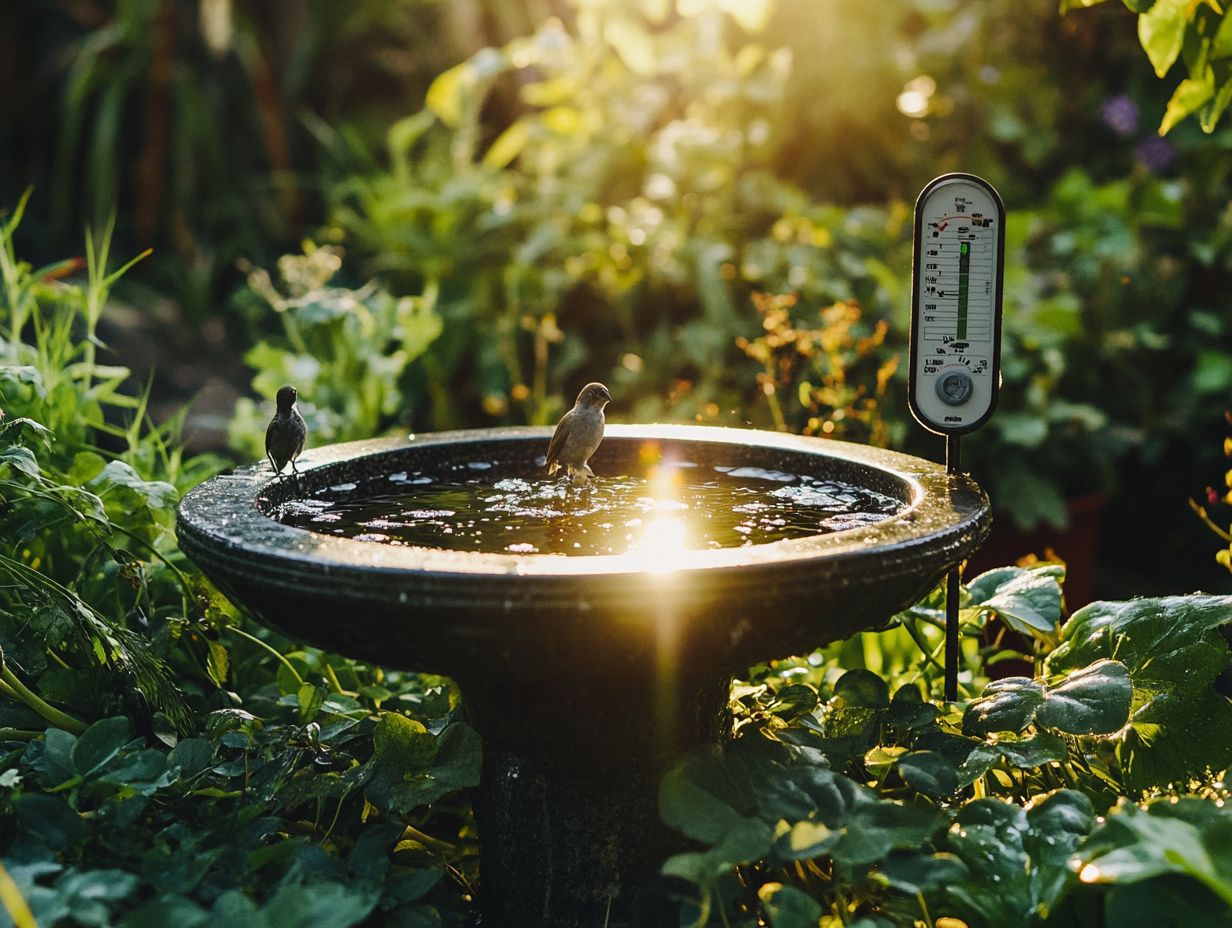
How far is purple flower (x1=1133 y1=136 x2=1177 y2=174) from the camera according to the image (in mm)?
5176

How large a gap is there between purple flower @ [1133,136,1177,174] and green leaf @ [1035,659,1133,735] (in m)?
3.95

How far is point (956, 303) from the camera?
2088 millimetres

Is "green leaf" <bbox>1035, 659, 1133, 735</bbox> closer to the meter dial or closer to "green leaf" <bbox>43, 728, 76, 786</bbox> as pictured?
the meter dial

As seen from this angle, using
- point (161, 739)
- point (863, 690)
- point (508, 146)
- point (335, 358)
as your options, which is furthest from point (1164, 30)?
point (508, 146)

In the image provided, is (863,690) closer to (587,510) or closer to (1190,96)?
(587,510)

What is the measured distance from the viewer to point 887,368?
3086 mm

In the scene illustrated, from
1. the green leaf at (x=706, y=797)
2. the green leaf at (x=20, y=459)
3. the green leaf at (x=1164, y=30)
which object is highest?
the green leaf at (x=1164, y=30)

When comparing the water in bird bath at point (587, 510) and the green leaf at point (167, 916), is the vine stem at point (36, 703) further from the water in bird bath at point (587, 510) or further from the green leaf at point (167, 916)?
the green leaf at point (167, 916)

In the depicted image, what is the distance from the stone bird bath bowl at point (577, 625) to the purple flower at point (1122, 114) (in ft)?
12.7

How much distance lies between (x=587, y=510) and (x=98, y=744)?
87cm

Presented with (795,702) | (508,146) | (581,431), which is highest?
(508,146)

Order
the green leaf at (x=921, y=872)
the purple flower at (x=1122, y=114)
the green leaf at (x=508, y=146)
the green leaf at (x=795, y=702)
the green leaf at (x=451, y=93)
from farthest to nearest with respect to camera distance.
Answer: the green leaf at (x=508, y=146)
the green leaf at (x=451, y=93)
the purple flower at (x=1122, y=114)
the green leaf at (x=795, y=702)
the green leaf at (x=921, y=872)

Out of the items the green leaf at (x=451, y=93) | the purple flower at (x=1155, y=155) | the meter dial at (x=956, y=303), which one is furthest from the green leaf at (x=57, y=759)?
the purple flower at (x=1155, y=155)

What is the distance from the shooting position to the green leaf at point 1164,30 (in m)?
1.96
